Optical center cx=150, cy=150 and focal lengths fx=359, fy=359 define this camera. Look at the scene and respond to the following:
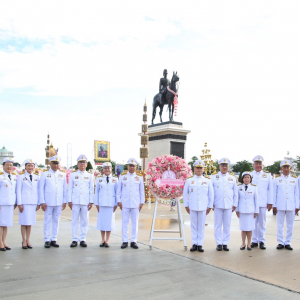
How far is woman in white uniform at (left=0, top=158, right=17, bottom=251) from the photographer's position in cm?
647

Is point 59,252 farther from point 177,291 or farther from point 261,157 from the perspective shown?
point 261,157

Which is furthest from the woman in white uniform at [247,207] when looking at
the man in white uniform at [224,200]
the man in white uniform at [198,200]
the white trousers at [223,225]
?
the man in white uniform at [198,200]

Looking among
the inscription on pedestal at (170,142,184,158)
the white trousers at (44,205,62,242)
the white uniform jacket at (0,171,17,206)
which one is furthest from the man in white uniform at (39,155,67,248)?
the inscription on pedestal at (170,142,184,158)

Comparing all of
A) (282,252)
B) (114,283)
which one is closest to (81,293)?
(114,283)

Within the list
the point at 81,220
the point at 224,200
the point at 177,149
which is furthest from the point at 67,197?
the point at 177,149

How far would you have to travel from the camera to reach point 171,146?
19938 millimetres

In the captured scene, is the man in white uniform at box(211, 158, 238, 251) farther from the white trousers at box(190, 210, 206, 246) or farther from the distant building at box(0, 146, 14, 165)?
the distant building at box(0, 146, 14, 165)

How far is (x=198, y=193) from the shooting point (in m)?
6.55

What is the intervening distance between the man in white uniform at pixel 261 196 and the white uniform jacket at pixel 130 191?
7.45 feet

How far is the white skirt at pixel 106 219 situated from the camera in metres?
6.88

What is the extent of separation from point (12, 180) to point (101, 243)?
205 centimetres

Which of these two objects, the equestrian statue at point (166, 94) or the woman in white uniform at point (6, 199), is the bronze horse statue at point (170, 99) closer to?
the equestrian statue at point (166, 94)

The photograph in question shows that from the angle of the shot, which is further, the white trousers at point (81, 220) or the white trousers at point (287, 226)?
the white trousers at point (81, 220)

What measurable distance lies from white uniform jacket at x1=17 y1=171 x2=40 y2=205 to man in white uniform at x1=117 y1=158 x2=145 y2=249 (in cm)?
158
